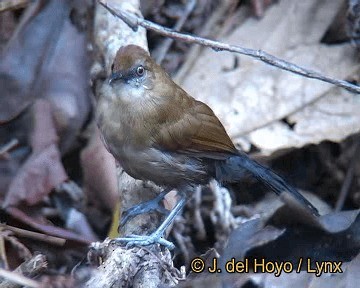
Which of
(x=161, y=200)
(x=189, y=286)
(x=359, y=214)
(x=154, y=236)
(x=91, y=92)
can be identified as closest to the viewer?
(x=189, y=286)

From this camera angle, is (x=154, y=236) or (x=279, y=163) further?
(x=279, y=163)

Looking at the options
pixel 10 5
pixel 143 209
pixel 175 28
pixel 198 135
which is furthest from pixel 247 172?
pixel 10 5

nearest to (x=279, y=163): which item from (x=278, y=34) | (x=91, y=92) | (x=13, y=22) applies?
(x=278, y=34)

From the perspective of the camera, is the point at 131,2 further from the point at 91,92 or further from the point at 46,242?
the point at 46,242

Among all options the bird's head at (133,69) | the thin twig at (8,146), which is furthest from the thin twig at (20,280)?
the thin twig at (8,146)

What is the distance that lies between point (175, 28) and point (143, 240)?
2.18 metres

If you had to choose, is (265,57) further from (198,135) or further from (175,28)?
(175,28)

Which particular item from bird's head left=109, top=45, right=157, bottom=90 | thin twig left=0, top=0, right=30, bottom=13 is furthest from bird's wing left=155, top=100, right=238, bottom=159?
thin twig left=0, top=0, right=30, bottom=13

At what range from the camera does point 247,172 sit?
4254 mm

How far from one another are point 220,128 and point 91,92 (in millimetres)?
1149

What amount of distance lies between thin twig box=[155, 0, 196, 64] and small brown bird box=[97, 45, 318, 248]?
3.58ft

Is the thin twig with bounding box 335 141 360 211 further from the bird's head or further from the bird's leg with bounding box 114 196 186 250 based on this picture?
the bird's head

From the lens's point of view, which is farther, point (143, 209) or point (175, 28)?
point (175, 28)

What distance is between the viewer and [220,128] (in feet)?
13.6
